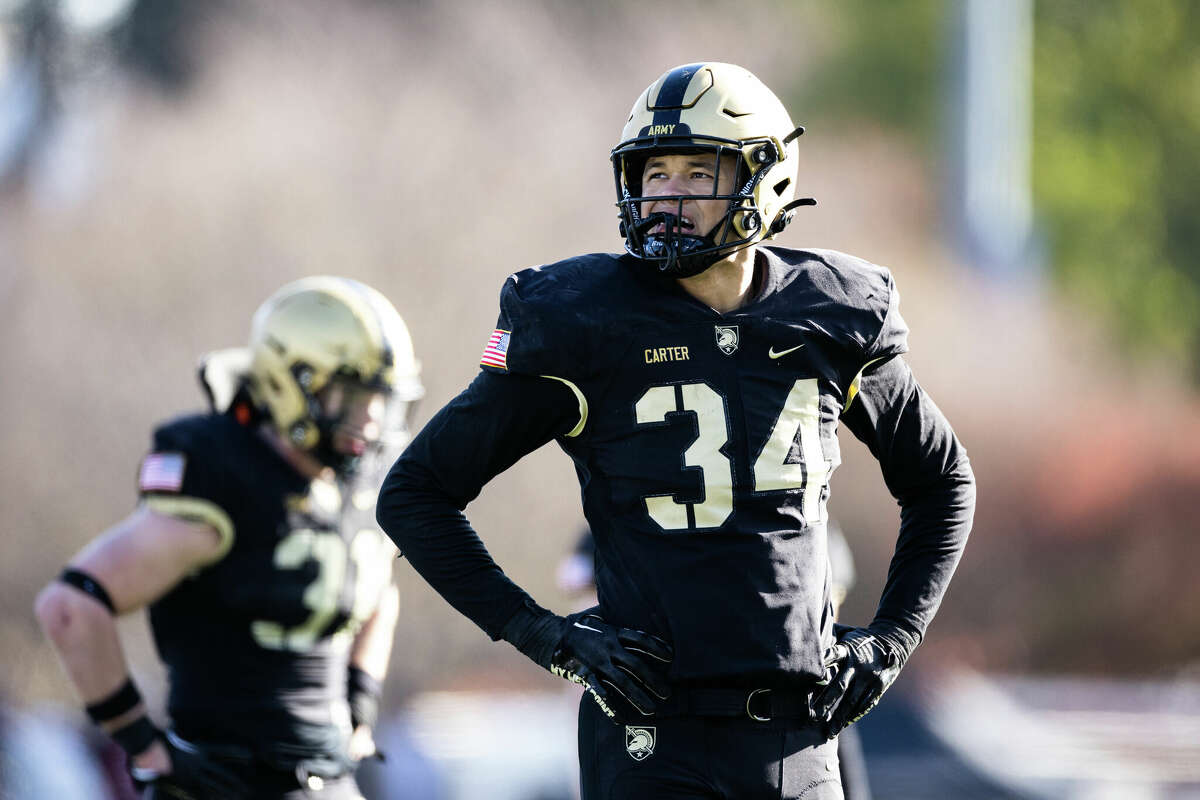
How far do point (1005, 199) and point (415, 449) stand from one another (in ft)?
46.7

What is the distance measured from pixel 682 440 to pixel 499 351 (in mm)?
311

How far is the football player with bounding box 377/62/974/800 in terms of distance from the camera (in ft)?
7.33

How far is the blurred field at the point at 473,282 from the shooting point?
44.2 ft

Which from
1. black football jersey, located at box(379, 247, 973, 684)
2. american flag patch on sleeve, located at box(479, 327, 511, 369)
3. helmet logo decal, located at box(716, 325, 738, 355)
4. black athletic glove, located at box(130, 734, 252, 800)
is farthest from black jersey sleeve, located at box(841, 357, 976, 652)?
black athletic glove, located at box(130, 734, 252, 800)

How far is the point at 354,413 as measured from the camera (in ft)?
12.2

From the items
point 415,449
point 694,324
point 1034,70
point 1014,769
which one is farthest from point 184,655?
point 1034,70

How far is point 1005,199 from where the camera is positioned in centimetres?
1568

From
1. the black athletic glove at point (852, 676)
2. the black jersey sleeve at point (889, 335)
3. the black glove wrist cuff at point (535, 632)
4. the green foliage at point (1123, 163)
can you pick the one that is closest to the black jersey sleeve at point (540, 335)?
the black glove wrist cuff at point (535, 632)

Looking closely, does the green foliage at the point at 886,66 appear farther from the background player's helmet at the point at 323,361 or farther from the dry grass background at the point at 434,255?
the background player's helmet at the point at 323,361

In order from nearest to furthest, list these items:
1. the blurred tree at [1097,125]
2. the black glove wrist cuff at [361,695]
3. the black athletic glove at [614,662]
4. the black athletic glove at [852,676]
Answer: the black athletic glove at [614,662]
the black athletic glove at [852,676]
the black glove wrist cuff at [361,695]
the blurred tree at [1097,125]

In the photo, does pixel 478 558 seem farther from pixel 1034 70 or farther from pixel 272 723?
pixel 1034 70

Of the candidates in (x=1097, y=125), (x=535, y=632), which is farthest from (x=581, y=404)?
(x=1097, y=125)

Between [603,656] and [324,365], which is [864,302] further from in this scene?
[324,365]

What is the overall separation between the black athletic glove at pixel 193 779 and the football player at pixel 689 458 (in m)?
1.25
